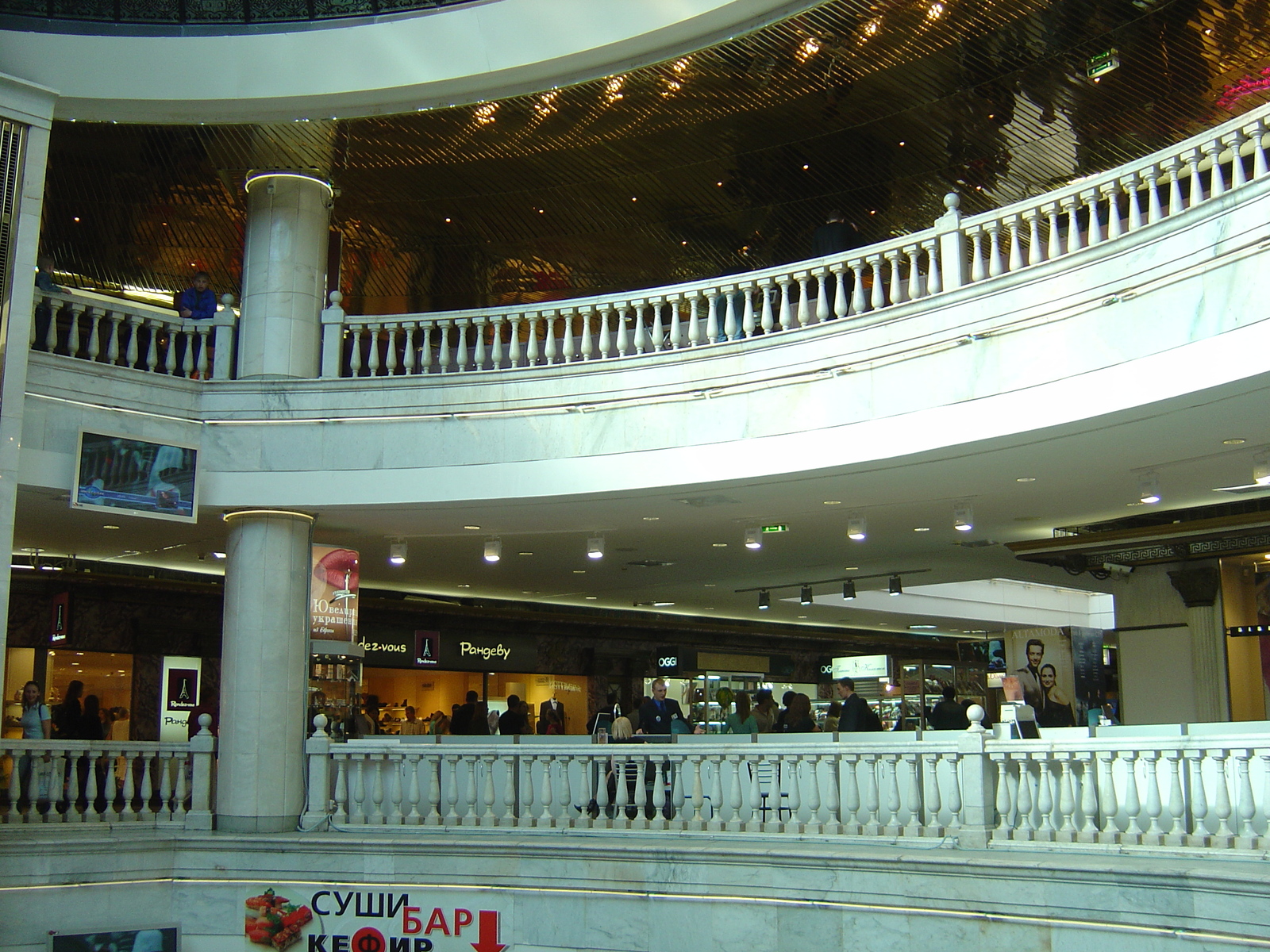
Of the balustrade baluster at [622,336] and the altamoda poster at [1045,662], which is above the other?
the balustrade baluster at [622,336]

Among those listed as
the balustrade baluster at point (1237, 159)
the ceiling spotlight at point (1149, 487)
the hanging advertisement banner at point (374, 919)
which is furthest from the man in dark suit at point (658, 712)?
the balustrade baluster at point (1237, 159)

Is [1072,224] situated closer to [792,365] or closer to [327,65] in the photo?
[792,365]

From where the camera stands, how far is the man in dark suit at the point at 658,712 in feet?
35.3

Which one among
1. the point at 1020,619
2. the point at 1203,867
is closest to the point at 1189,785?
the point at 1203,867

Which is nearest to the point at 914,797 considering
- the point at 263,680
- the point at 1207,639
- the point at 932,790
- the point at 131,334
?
the point at 932,790

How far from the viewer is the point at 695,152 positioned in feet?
39.9

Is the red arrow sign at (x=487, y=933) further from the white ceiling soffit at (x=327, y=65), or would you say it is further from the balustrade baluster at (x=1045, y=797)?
the white ceiling soffit at (x=327, y=65)

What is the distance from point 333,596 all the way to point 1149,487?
6913 millimetres

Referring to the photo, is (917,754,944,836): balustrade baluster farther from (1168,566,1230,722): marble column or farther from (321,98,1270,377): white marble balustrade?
(1168,566,1230,722): marble column

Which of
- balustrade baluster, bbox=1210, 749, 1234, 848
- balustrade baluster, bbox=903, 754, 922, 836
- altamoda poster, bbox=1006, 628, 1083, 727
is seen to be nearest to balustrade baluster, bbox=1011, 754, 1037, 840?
balustrade baluster, bbox=903, 754, 922, 836

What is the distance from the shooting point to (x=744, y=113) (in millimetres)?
11383

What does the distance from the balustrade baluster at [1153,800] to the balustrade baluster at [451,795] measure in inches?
204

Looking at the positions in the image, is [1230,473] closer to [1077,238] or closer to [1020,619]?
[1077,238]

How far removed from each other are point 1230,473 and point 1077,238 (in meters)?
2.85
